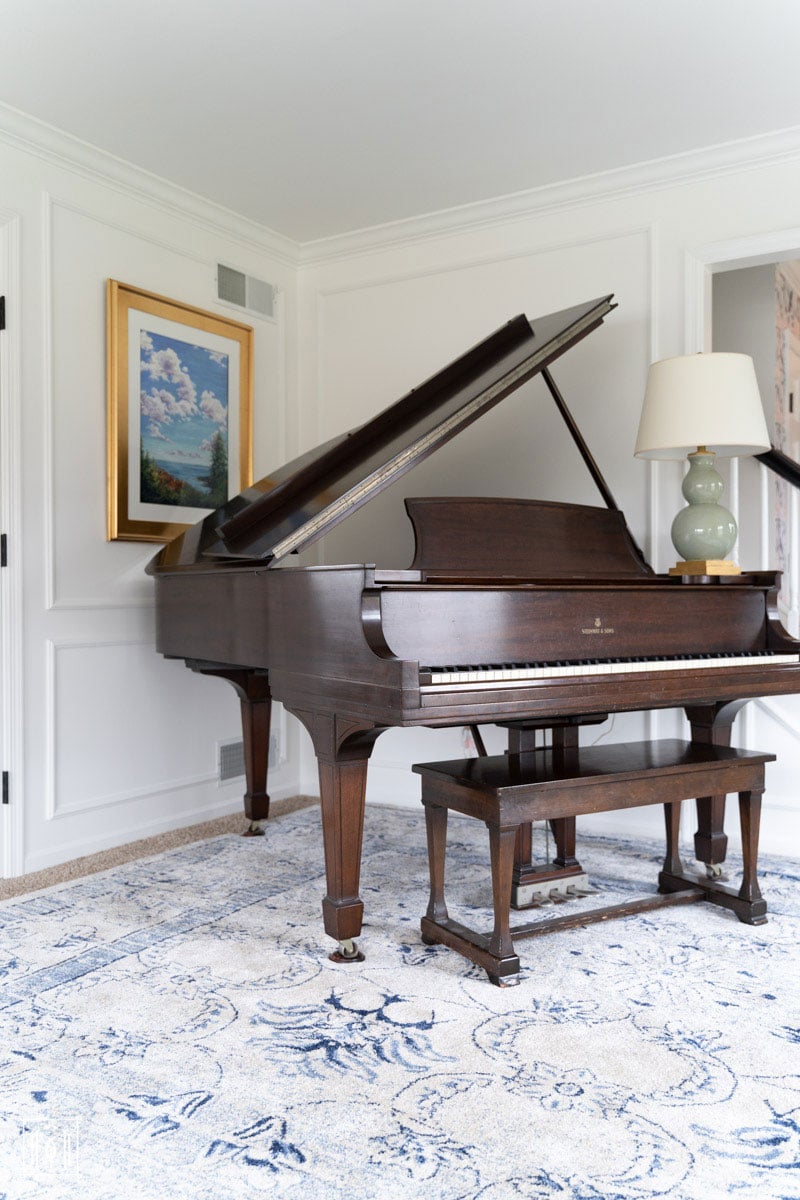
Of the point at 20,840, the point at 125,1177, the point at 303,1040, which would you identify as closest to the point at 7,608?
the point at 20,840

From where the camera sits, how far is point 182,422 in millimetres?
4043

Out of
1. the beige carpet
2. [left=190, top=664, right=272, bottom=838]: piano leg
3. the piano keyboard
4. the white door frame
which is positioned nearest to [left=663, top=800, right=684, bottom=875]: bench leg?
the piano keyboard

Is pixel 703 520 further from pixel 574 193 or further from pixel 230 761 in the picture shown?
pixel 230 761

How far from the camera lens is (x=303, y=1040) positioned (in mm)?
2059

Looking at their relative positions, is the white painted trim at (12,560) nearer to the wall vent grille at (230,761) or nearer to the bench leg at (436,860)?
the wall vent grille at (230,761)

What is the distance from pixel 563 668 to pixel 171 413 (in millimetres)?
2293

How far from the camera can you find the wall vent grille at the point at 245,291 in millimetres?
4301

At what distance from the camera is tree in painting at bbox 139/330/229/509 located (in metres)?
3.89

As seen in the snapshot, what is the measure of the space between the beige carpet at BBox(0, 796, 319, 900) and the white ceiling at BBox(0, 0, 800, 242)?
272cm

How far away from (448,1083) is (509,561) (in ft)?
5.40

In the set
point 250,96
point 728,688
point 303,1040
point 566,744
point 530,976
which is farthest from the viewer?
point 250,96

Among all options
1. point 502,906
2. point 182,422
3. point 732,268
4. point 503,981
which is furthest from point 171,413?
point 503,981

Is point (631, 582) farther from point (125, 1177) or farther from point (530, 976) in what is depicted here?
point (125, 1177)

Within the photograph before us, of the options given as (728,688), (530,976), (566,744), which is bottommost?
(530,976)
